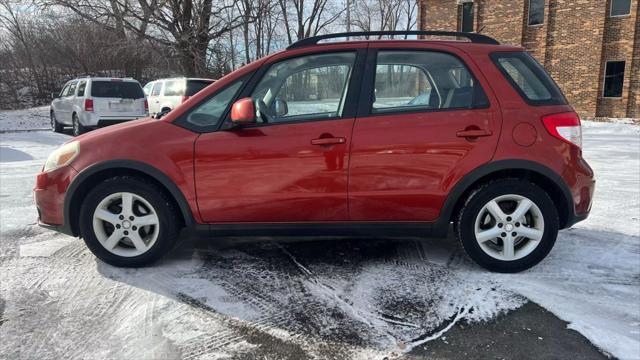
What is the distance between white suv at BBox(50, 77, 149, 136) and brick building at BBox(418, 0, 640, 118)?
1815 cm

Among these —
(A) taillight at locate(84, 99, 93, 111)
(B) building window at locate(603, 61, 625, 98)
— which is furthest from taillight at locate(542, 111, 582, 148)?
(B) building window at locate(603, 61, 625, 98)

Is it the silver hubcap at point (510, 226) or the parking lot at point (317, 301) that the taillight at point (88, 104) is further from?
the silver hubcap at point (510, 226)

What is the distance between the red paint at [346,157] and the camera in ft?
11.3

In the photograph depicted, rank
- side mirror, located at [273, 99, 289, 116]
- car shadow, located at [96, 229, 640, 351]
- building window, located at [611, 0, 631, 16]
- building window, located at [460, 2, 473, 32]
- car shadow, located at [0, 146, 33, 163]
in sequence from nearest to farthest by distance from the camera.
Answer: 1. car shadow, located at [96, 229, 640, 351]
2. side mirror, located at [273, 99, 289, 116]
3. car shadow, located at [0, 146, 33, 163]
4. building window, located at [611, 0, 631, 16]
5. building window, located at [460, 2, 473, 32]

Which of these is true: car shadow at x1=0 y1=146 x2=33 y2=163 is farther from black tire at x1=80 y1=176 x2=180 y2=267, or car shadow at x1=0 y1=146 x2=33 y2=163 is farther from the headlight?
black tire at x1=80 y1=176 x2=180 y2=267

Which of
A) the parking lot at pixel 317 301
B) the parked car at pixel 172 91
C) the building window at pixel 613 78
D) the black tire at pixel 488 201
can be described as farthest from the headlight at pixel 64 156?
the building window at pixel 613 78

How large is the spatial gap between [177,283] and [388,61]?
231 centimetres

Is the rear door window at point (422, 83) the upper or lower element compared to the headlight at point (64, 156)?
upper

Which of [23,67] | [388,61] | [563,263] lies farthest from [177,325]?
[23,67]

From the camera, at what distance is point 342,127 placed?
11.3 feet

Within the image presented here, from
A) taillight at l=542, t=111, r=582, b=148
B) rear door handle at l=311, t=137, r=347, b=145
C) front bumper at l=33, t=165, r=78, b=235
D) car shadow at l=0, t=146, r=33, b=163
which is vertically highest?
taillight at l=542, t=111, r=582, b=148

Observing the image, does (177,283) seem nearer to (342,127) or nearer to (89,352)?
(89,352)

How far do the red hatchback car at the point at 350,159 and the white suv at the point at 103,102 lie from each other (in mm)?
10670

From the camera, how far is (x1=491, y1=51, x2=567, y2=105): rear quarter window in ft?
11.5
